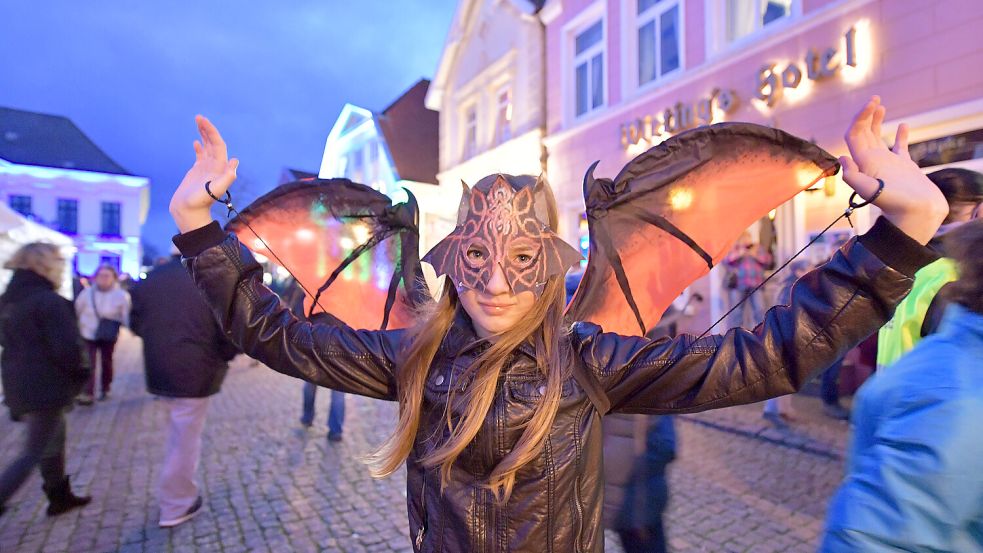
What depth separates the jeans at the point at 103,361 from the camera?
7.17 m

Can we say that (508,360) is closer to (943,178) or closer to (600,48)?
(943,178)

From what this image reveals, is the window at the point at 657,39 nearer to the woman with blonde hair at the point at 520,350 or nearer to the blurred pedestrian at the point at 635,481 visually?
the blurred pedestrian at the point at 635,481

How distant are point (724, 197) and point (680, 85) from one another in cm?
739

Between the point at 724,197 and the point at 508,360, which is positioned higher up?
the point at 724,197

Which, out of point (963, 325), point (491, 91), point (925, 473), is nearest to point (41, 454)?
point (925, 473)

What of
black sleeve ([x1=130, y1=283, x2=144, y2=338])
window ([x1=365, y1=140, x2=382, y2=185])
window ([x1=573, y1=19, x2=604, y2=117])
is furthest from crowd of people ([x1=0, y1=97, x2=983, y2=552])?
window ([x1=365, y1=140, x2=382, y2=185])

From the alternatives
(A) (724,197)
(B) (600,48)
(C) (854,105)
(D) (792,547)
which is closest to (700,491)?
(D) (792,547)

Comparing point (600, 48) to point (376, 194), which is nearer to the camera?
point (376, 194)

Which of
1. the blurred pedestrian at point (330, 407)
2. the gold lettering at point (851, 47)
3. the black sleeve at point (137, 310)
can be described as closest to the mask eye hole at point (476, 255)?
the black sleeve at point (137, 310)

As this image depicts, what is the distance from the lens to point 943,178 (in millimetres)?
2463

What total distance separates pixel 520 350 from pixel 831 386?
5643 millimetres

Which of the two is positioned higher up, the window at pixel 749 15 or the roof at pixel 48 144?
the roof at pixel 48 144

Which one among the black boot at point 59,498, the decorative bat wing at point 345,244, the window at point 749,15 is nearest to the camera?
the decorative bat wing at point 345,244

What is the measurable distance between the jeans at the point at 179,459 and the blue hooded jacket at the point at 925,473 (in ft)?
12.7
